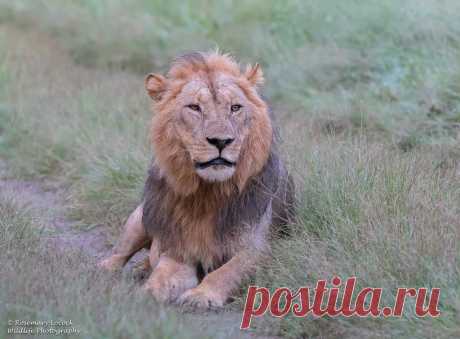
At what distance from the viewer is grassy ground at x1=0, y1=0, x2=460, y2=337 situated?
4.54 metres

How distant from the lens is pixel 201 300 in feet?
16.1

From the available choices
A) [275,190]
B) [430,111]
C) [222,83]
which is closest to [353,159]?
[275,190]

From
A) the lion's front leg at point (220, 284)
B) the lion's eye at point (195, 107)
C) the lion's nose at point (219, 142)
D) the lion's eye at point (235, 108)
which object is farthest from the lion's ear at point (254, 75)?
the lion's front leg at point (220, 284)

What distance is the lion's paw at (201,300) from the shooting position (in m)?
4.88

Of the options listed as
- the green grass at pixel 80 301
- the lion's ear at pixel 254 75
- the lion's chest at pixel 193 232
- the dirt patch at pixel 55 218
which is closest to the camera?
the green grass at pixel 80 301

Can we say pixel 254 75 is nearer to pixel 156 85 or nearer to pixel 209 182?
pixel 156 85

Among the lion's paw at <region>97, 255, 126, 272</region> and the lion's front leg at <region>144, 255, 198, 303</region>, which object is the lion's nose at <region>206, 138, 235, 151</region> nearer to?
the lion's front leg at <region>144, 255, 198, 303</region>

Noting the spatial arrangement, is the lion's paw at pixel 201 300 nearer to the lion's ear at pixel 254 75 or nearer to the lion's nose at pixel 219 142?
the lion's nose at pixel 219 142

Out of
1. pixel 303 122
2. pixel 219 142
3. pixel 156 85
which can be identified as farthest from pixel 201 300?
pixel 303 122

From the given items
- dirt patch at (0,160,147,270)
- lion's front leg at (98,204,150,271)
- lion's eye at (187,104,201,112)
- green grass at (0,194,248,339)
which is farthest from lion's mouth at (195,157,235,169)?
dirt patch at (0,160,147,270)

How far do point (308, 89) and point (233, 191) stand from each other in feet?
13.5

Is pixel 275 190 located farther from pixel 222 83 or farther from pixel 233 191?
pixel 222 83

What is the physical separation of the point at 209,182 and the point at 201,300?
0.63 m

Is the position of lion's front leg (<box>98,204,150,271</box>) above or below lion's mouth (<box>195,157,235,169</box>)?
below
